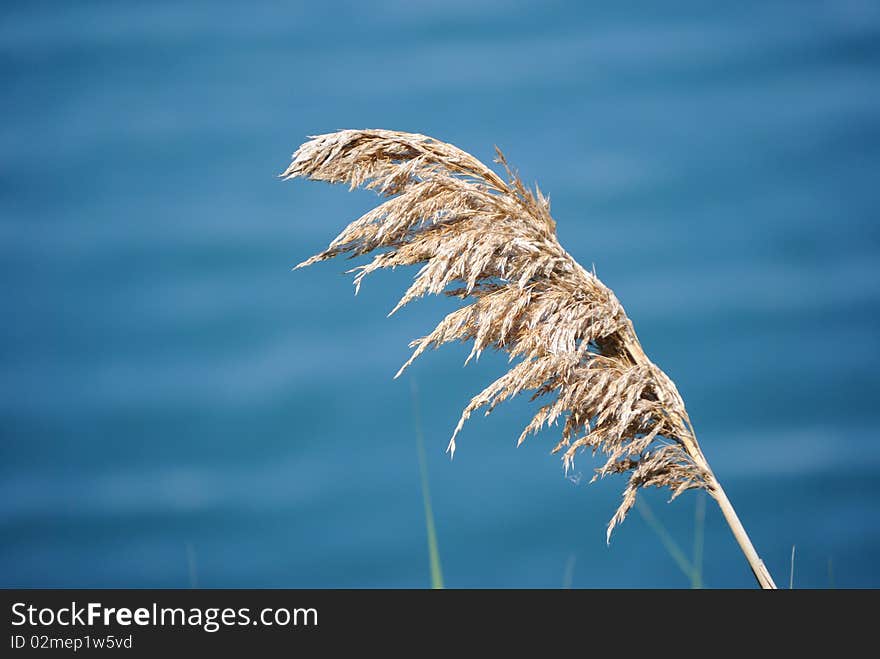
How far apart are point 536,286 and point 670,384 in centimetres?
32

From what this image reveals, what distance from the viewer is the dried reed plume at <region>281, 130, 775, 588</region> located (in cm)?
190

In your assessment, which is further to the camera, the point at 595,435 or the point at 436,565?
the point at 595,435

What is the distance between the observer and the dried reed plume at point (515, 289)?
6.24 ft

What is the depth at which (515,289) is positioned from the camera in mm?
1938
